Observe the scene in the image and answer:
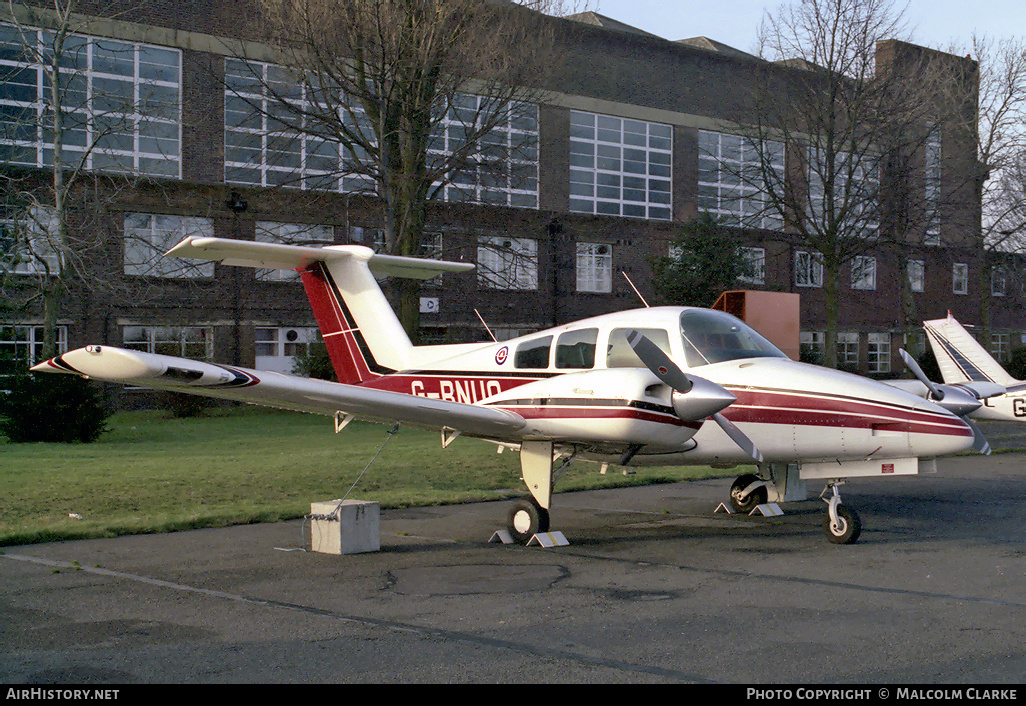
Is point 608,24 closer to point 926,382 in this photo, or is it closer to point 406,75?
point 406,75

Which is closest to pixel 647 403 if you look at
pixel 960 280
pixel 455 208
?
pixel 455 208

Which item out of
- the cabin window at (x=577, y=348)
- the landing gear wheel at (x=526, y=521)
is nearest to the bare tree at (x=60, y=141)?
the cabin window at (x=577, y=348)

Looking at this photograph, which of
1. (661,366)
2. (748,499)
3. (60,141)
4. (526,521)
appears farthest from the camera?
(60,141)

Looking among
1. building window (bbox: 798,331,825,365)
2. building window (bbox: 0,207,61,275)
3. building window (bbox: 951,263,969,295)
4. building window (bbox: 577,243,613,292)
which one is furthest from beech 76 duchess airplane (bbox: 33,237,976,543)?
building window (bbox: 951,263,969,295)

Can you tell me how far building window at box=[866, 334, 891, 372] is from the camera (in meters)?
45.1

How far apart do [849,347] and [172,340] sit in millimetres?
30428

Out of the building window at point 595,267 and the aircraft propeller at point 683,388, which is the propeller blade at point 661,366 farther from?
the building window at point 595,267

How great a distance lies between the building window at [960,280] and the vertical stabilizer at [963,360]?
104ft

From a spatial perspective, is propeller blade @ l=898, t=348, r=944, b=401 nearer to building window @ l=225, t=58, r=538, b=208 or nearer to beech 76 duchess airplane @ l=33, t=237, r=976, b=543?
beech 76 duchess airplane @ l=33, t=237, r=976, b=543

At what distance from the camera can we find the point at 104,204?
2308cm

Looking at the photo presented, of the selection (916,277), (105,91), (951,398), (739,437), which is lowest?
(739,437)

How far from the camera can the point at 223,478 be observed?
1476 centimetres

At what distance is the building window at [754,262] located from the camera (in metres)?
33.2
